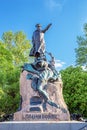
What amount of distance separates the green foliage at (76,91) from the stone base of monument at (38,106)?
14.1 metres

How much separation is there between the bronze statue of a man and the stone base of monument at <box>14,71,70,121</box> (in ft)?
4.27

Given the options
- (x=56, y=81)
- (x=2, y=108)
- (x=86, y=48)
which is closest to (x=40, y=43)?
(x=56, y=81)

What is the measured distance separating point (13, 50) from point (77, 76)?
8.74 m

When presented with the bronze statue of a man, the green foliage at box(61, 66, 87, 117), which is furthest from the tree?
the bronze statue of a man

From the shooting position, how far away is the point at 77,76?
104 ft

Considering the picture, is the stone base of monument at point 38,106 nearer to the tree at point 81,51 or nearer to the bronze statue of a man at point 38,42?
the bronze statue of a man at point 38,42

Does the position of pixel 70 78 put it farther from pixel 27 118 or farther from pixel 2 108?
pixel 27 118

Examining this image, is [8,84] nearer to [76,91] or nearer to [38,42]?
[76,91]

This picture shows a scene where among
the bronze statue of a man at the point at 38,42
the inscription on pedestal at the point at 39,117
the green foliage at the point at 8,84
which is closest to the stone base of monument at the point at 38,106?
the inscription on pedestal at the point at 39,117

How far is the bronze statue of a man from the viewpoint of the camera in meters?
16.8

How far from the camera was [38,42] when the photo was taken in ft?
55.6

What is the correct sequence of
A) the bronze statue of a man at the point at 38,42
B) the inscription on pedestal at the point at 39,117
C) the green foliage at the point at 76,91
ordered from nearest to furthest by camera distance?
the inscription on pedestal at the point at 39,117 → the bronze statue of a man at the point at 38,42 → the green foliage at the point at 76,91

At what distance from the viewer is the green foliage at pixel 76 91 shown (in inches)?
1170
